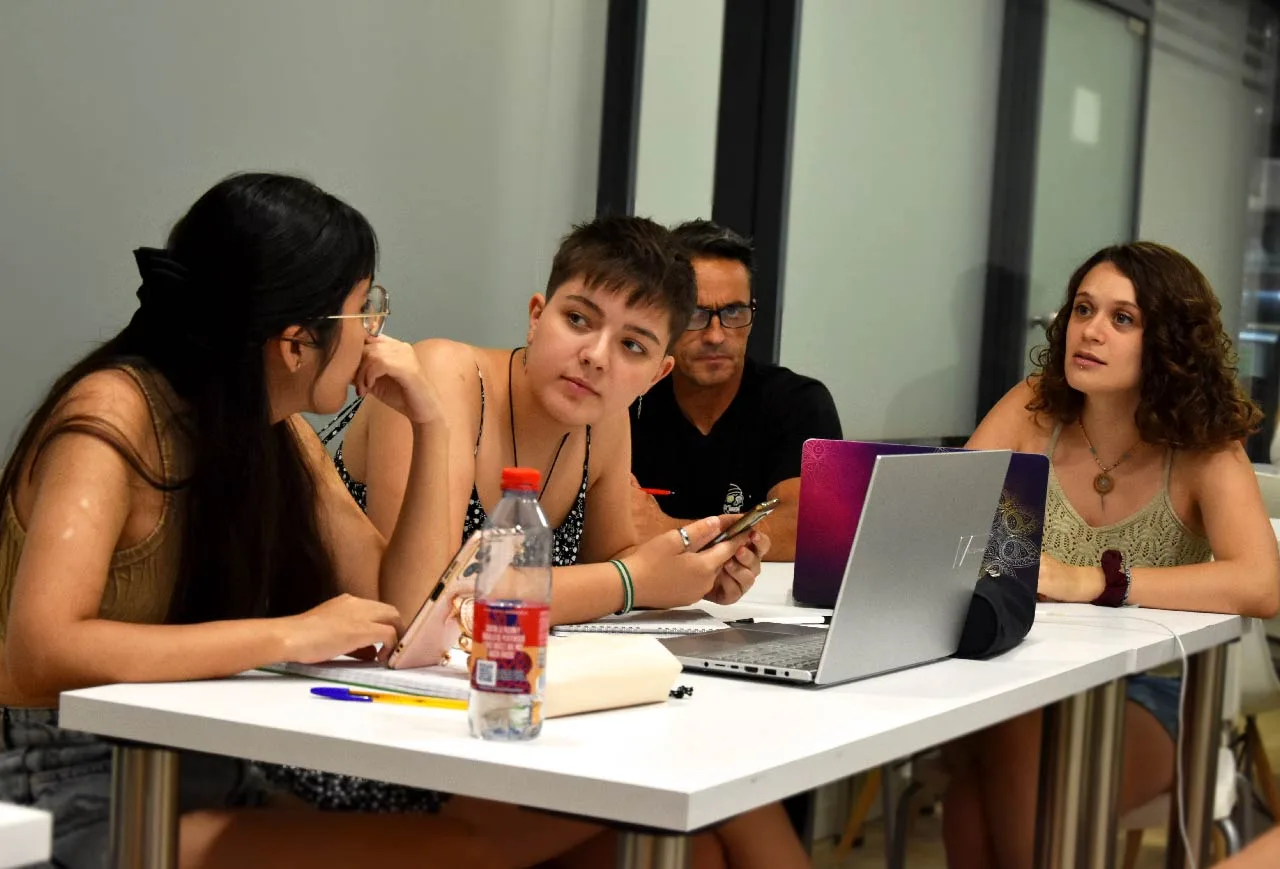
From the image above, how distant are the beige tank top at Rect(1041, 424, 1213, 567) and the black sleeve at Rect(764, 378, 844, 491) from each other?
0.53 m

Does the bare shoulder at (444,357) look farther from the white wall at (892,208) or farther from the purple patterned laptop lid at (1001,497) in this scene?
the white wall at (892,208)

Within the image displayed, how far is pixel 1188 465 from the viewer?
2.80 m

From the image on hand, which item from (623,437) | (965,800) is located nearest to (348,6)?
(623,437)

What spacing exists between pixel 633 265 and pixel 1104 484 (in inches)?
45.4

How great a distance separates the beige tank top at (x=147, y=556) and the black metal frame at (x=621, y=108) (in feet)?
9.65

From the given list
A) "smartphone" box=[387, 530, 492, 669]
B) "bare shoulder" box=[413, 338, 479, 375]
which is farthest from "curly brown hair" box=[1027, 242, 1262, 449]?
"smartphone" box=[387, 530, 492, 669]

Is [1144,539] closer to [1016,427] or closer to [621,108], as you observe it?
[1016,427]

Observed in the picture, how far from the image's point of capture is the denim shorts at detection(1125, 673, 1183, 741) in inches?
106

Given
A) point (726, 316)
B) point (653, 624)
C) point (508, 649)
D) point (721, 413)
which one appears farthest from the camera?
point (721, 413)

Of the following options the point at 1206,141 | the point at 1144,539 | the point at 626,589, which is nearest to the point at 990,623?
the point at 626,589

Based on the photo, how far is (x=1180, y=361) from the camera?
110 inches

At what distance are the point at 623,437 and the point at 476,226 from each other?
193 centimetres

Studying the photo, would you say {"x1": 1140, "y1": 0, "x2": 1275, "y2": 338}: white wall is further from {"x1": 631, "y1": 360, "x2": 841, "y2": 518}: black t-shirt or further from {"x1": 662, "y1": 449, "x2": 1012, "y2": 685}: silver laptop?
{"x1": 662, "y1": 449, "x2": 1012, "y2": 685}: silver laptop

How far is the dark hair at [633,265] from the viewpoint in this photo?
218cm
